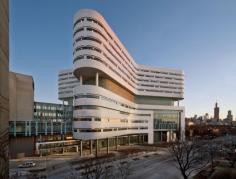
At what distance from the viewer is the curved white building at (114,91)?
71188mm

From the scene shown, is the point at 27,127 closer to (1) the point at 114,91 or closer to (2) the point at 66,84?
(1) the point at 114,91

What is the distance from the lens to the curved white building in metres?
71.2

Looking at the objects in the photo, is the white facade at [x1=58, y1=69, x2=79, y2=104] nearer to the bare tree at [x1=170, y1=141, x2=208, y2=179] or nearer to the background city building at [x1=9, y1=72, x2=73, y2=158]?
the background city building at [x1=9, y1=72, x2=73, y2=158]

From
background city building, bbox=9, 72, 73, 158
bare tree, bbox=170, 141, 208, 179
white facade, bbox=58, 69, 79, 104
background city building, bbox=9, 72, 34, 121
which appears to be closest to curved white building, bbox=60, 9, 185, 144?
background city building, bbox=9, 72, 73, 158

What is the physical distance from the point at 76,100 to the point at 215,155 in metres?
44.0

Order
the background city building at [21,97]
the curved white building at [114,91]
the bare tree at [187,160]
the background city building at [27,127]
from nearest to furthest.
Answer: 1. the bare tree at [187,160]
2. the background city building at [27,127]
3. the curved white building at [114,91]
4. the background city building at [21,97]

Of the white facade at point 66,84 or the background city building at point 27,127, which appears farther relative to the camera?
the white facade at point 66,84

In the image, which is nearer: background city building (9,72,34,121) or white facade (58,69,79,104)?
background city building (9,72,34,121)

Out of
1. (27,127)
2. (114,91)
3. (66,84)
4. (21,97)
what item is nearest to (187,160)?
(27,127)

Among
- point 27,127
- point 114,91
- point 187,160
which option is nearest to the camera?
point 187,160

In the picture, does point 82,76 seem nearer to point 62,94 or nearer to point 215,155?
point 215,155

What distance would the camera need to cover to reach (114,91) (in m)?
90.6

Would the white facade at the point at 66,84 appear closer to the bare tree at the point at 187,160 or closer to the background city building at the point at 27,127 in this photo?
the background city building at the point at 27,127

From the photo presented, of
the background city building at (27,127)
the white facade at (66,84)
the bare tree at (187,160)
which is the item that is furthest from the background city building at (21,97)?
the white facade at (66,84)
